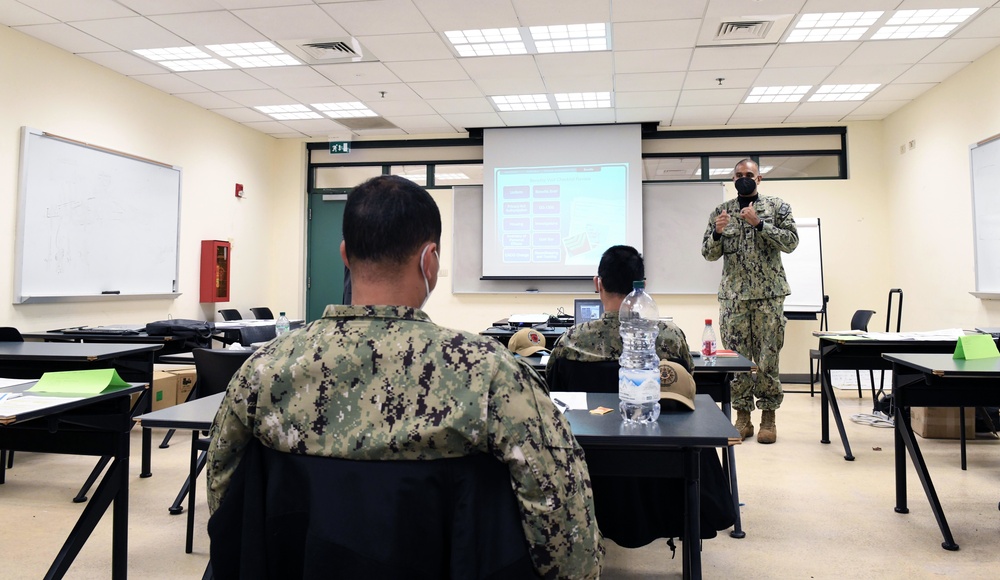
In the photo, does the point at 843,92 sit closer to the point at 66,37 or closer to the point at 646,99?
the point at 646,99

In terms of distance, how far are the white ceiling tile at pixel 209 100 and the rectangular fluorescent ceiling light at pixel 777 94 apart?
16.8 ft

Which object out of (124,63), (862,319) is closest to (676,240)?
(862,319)

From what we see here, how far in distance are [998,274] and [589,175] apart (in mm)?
3709

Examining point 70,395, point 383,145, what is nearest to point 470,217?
point 383,145

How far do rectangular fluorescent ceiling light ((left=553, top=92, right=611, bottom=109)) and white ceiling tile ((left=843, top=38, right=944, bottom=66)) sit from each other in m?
2.05

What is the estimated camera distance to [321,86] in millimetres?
Answer: 5469

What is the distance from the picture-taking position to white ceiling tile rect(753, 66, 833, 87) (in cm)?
503

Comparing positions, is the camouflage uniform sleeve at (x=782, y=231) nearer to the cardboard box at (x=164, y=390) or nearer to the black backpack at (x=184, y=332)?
the black backpack at (x=184, y=332)

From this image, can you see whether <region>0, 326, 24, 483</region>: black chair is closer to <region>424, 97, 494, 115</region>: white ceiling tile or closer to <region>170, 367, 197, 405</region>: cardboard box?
<region>170, 367, 197, 405</region>: cardboard box

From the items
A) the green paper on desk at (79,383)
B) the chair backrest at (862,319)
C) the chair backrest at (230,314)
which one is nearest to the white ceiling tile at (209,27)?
the chair backrest at (230,314)

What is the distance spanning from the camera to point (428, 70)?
5.11 metres

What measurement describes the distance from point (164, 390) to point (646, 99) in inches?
191

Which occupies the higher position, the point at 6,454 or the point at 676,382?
the point at 676,382

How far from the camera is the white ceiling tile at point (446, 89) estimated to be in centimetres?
543
